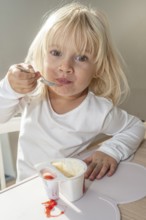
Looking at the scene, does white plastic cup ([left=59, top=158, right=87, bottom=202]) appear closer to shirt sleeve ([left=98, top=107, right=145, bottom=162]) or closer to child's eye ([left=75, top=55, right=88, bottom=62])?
shirt sleeve ([left=98, top=107, right=145, bottom=162])

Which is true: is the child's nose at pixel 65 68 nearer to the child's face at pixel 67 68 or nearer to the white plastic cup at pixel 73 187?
the child's face at pixel 67 68

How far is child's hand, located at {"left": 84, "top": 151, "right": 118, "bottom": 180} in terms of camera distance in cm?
68

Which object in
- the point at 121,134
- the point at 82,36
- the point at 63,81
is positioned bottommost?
the point at 121,134

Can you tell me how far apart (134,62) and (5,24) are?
1.04 m

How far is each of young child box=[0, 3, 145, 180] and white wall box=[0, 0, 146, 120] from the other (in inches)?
20.9

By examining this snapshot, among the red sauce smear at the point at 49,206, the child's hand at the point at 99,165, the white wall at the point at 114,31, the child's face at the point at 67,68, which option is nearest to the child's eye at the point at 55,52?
the child's face at the point at 67,68

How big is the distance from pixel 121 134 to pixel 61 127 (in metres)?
0.19

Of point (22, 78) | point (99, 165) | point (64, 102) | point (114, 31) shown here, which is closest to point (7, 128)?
point (64, 102)

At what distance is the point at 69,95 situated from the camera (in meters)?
0.90

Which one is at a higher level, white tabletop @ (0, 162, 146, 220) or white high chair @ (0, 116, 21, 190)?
white tabletop @ (0, 162, 146, 220)

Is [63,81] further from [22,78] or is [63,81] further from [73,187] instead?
[73,187]

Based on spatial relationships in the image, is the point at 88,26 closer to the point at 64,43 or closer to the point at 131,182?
the point at 64,43

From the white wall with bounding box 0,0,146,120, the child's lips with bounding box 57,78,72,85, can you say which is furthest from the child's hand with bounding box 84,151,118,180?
the white wall with bounding box 0,0,146,120

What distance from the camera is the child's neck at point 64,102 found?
3.05ft
